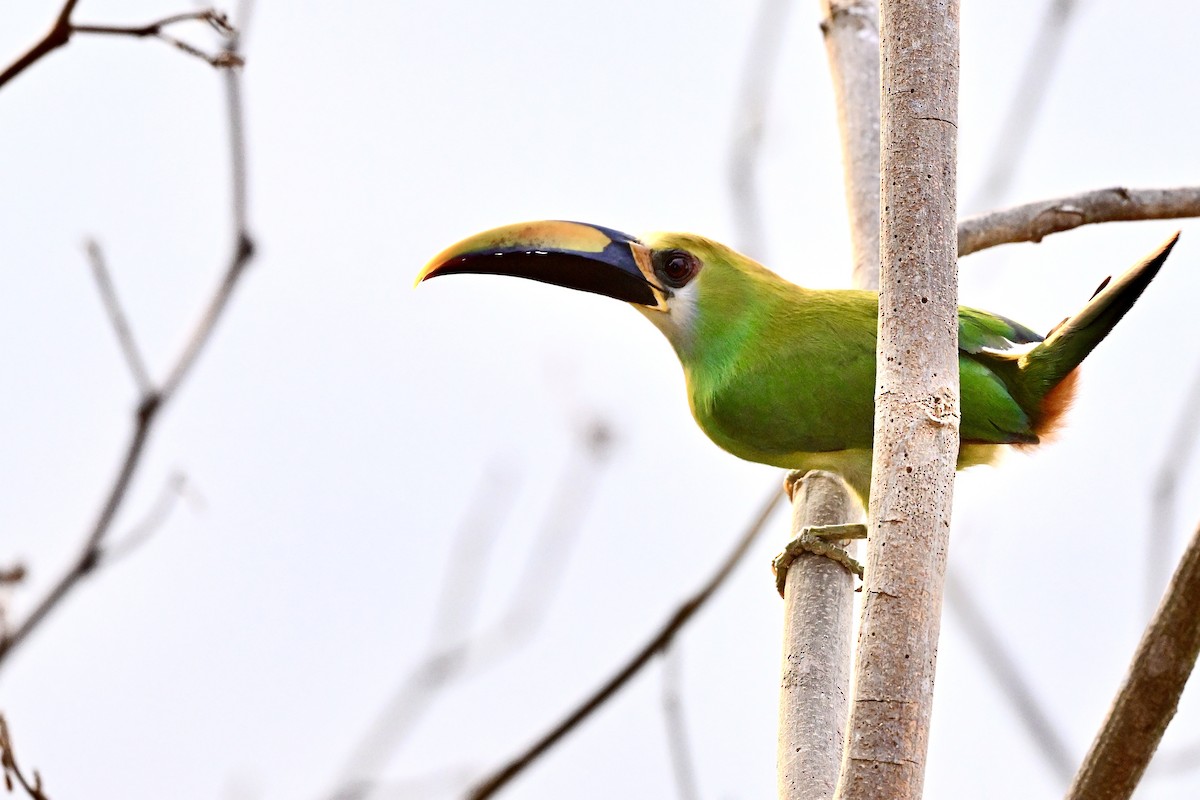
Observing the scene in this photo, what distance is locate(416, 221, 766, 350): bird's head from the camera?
3.89 meters

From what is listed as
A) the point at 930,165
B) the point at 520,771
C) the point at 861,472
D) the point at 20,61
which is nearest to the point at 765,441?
the point at 861,472

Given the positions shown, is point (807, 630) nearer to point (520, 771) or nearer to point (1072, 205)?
point (520, 771)

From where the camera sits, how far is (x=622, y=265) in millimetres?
4004

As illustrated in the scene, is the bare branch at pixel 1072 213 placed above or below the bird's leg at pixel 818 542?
above

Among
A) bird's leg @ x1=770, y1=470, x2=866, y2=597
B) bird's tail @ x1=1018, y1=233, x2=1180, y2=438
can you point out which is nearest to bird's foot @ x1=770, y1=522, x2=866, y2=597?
bird's leg @ x1=770, y1=470, x2=866, y2=597

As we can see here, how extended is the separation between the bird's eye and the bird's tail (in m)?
1.06

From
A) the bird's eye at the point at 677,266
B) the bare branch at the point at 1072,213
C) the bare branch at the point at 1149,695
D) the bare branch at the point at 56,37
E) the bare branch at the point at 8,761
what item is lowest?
the bare branch at the point at 8,761

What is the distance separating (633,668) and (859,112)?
187 centimetres

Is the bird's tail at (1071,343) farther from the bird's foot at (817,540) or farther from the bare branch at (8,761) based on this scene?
the bare branch at (8,761)

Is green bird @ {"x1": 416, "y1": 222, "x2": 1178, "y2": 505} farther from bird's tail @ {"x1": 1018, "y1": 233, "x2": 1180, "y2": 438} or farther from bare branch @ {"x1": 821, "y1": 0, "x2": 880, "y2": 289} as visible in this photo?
bare branch @ {"x1": 821, "y1": 0, "x2": 880, "y2": 289}

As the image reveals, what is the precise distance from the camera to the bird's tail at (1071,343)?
9.37 feet

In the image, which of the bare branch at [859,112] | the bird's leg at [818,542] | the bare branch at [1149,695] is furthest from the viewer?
the bare branch at [859,112]

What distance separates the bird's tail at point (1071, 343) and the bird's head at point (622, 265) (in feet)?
3.13

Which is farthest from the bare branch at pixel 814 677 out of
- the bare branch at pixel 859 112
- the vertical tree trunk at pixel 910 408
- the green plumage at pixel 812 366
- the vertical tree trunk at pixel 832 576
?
the bare branch at pixel 859 112
